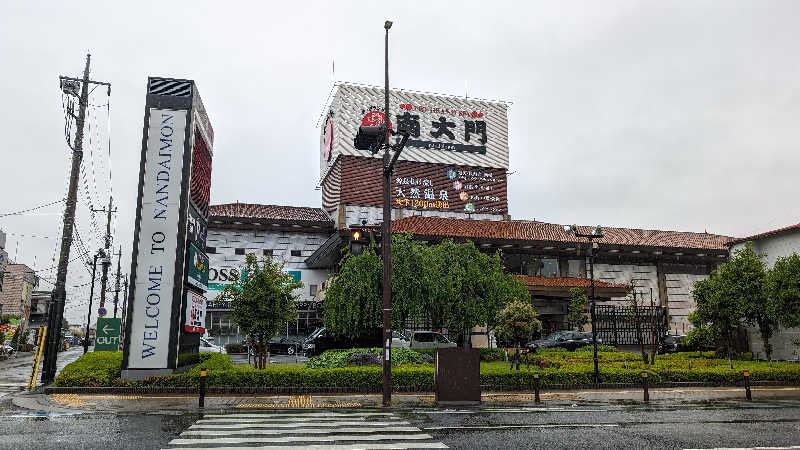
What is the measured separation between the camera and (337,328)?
2738 centimetres

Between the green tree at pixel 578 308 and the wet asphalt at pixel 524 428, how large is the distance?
22.7 metres

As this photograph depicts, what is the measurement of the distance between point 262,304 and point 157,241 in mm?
4045

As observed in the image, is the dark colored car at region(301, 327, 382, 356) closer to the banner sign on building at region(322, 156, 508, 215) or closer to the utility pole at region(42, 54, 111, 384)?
the utility pole at region(42, 54, 111, 384)

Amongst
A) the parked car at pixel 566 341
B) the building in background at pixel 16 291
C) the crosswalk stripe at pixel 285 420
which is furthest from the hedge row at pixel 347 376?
the building in background at pixel 16 291

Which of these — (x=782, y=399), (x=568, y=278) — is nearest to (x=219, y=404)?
(x=782, y=399)

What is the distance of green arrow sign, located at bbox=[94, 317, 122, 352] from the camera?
28.3 metres

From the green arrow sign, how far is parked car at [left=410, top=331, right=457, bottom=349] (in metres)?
15.1

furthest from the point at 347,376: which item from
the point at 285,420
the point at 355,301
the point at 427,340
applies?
the point at 427,340

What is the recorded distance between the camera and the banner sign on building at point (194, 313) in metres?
18.9

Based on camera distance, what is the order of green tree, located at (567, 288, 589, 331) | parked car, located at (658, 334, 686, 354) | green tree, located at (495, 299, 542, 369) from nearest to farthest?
green tree, located at (495, 299, 542, 369), parked car, located at (658, 334, 686, 354), green tree, located at (567, 288, 589, 331)

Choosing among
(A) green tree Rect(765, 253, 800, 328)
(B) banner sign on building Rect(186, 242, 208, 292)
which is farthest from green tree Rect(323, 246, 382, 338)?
(A) green tree Rect(765, 253, 800, 328)

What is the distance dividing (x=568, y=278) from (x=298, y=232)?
23998 millimetres

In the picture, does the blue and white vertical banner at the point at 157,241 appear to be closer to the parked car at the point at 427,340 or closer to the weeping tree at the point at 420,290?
the weeping tree at the point at 420,290

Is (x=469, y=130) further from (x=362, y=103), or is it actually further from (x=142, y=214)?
(x=142, y=214)
